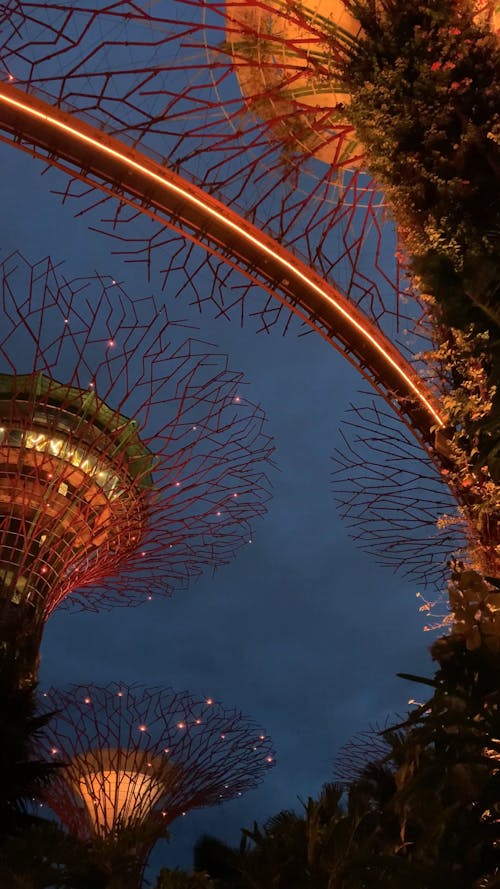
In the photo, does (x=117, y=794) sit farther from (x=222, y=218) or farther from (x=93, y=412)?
(x=222, y=218)

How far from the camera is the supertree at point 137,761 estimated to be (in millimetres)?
15930

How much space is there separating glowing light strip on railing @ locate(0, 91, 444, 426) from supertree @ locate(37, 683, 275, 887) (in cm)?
1191

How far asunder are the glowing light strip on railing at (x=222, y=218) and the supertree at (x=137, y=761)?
1191 cm

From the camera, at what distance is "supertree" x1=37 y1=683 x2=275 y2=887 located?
52.3ft

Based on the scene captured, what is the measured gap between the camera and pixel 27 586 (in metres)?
15.1

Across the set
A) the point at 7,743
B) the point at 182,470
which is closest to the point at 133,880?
the point at 7,743

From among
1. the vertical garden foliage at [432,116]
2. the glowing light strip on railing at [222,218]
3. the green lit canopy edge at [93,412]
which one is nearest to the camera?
the vertical garden foliage at [432,116]

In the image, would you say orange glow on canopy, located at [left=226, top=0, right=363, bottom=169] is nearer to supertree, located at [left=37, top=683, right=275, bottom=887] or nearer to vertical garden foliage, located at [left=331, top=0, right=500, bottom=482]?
vertical garden foliage, located at [left=331, top=0, right=500, bottom=482]

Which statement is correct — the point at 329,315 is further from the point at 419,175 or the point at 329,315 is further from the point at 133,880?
the point at 133,880

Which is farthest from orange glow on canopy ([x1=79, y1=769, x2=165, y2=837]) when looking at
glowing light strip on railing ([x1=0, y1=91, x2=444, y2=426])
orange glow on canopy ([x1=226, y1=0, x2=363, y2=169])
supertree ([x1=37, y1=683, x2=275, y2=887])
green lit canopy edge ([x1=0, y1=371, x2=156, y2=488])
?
orange glow on canopy ([x1=226, y1=0, x2=363, y2=169])

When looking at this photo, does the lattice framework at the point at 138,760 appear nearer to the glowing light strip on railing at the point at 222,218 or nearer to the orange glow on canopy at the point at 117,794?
the orange glow on canopy at the point at 117,794

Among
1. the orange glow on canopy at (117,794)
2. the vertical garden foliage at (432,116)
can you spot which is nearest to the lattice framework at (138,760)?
the orange glow on canopy at (117,794)

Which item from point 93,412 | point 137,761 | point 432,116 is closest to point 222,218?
point 432,116

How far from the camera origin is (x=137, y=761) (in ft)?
53.0
